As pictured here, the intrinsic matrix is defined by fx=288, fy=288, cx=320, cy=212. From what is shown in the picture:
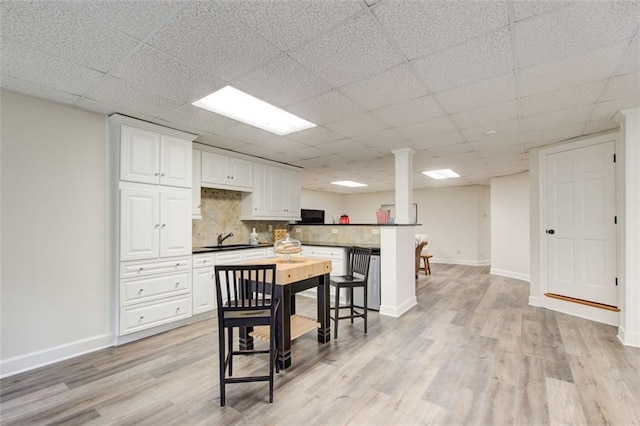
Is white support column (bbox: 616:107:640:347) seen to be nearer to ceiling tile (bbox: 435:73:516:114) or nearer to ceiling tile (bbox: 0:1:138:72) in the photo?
ceiling tile (bbox: 435:73:516:114)

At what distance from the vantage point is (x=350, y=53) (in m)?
1.92

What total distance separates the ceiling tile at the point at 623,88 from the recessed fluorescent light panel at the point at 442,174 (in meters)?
3.57

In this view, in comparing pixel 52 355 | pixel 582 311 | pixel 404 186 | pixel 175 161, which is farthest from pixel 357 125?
pixel 582 311

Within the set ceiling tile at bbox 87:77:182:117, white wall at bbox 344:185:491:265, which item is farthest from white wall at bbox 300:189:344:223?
ceiling tile at bbox 87:77:182:117

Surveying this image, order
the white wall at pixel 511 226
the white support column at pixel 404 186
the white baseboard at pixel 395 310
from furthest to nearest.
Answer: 1. the white wall at pixel 511 226
2. the white support column at pixel 404 186
3. the white baseboard at pixel 395 310

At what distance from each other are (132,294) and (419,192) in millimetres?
8338

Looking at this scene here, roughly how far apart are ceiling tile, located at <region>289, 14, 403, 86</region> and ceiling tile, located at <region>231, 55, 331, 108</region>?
0.32 feet

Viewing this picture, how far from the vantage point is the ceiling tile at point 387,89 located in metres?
2.19

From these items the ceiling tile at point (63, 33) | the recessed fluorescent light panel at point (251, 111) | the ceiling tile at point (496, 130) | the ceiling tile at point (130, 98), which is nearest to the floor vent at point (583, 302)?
the ceiling tile at point (496, 130)

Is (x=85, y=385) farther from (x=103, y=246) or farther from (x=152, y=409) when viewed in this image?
(x=103, y=246)

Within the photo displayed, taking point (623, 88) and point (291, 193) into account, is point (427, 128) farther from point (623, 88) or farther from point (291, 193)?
point (291, 193)

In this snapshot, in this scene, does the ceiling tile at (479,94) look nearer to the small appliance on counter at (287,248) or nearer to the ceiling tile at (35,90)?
the small appliance on counter at (287,248)

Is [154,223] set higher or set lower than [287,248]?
higher

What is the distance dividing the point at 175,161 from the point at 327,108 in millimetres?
1976
